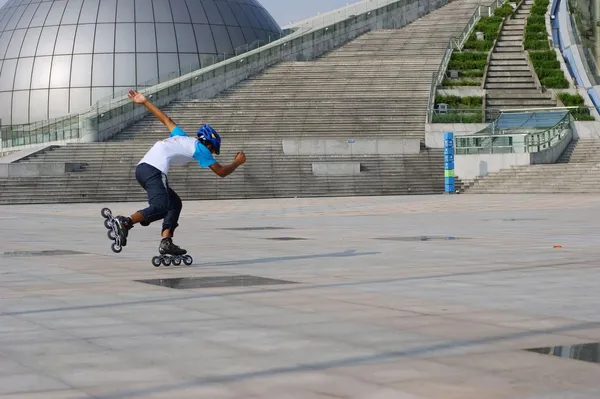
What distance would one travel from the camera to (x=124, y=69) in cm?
7062

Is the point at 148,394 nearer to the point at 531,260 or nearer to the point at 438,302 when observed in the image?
the point at 438,302

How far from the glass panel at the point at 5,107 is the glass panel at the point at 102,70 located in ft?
21.1

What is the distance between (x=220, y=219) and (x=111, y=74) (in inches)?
1838

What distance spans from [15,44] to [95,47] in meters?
6.00

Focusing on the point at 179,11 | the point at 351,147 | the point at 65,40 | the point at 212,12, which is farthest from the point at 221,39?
the point at 351,147

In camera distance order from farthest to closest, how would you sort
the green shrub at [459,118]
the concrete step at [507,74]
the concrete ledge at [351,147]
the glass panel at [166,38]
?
the glass panel at [166,38] → the concrete step at [507,74] → the green shrub at [459,118] → the concrete ledge at [351,147]

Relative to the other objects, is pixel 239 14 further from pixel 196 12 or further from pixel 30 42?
pixel 30 42

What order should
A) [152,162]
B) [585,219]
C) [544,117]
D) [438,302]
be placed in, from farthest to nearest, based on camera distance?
[544,117] < [585,219] < [152,162] < [438,302]

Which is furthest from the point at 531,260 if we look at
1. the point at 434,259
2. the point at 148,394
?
the point at 148,394

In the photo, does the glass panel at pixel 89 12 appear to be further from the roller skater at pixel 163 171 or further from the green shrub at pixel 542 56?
the roller skater at pixel 163 171

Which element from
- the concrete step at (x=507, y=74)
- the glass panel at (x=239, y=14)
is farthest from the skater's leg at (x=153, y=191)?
the glass panel at (x=239, y=14)

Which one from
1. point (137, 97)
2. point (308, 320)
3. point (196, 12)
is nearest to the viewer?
point (308, 320)

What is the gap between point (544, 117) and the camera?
161ft

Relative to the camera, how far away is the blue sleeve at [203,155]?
38.8 ft
